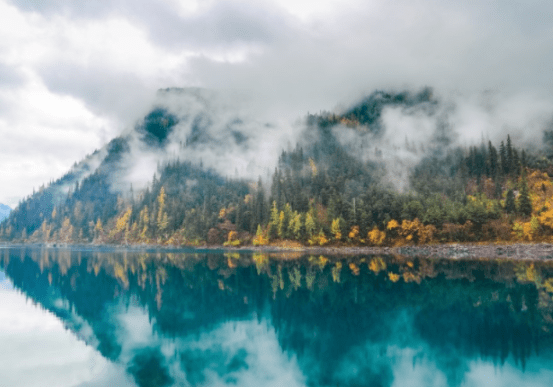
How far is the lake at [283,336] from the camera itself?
45.5 ft

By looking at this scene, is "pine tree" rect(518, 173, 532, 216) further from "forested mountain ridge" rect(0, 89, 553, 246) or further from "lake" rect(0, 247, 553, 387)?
"lake" rect(0, 247, 553, 387)

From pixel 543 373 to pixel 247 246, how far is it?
112 meters

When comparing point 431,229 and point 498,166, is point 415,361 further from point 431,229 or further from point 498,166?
point 498,166

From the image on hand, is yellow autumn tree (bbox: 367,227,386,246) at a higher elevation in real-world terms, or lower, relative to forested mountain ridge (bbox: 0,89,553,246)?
lower

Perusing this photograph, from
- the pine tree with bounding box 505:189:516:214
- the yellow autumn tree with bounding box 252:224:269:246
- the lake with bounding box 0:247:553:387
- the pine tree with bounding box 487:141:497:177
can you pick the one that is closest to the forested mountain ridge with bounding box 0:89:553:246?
the pine tree with bounding box 505:189:516:214

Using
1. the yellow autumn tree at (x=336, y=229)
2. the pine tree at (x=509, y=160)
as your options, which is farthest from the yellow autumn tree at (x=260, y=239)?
the pine tree at (x=509, y=160)

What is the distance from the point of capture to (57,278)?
4516 centimetres

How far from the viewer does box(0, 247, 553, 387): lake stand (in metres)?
13.9

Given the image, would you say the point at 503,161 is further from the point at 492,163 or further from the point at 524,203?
the point at 524,203

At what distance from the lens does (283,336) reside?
61.7 feet

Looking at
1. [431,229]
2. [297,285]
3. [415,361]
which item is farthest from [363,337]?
[431,229]

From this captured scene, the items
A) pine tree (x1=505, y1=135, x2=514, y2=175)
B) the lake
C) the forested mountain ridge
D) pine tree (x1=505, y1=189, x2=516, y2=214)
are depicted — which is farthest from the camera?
pine tree (x1=505, y1=135, x2=514, y2=175)

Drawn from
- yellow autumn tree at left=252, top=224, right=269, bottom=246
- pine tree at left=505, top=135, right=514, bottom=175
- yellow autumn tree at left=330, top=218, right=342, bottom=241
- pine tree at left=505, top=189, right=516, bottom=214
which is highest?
pine tree at left=505, top=135, right=514, bottom=175

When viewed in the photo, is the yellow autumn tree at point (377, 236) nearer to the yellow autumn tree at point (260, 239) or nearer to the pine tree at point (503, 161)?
the yellow autumn tree at point (260, 239)
